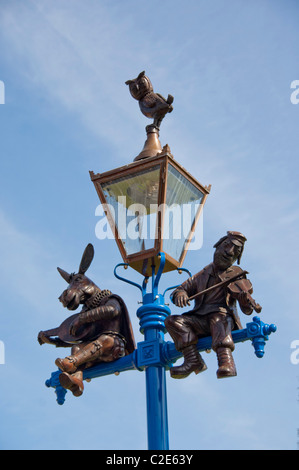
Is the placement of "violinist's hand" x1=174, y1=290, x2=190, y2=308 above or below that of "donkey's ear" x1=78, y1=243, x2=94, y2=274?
below

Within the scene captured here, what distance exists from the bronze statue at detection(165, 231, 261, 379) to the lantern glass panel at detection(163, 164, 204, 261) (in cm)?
35

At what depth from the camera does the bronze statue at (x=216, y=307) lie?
6.62 metres

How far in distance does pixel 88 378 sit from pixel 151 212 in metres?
1.53

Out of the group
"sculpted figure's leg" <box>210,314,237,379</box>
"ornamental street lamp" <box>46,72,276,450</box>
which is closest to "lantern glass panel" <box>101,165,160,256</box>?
"ornamental street lamp" <box>46,72,276,450</box>

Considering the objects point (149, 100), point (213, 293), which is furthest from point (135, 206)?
point (149, 100)

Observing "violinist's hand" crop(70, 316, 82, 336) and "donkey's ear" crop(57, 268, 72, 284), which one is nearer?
"violinist's hand" crop(70, 316, 82, 336)

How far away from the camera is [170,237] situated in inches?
288

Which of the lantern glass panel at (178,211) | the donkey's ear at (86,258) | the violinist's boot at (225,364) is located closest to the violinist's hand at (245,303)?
the violinist's boot at (225,364)

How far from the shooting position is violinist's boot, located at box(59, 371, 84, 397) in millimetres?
6910

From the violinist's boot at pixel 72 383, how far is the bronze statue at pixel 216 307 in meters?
0.83

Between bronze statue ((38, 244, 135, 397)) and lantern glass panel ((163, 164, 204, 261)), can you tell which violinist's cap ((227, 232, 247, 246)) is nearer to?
lantern glass panel ((163, 164, 204, 261))

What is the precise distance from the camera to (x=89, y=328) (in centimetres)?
748
